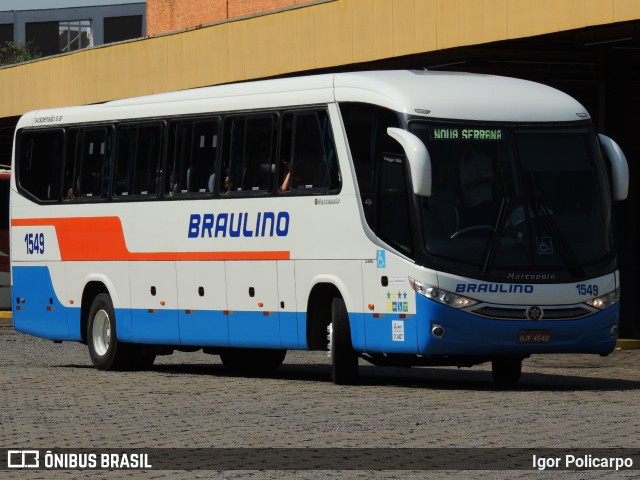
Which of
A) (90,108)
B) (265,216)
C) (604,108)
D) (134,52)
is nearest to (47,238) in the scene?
(90,108)

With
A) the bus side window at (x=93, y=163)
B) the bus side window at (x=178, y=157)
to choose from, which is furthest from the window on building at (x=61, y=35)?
the bus side window at (x=178, y=157)

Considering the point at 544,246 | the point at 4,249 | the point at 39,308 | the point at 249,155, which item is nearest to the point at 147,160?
the point at 249,155

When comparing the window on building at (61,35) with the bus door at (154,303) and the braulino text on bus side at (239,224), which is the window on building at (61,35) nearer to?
the bus door at (154,303)

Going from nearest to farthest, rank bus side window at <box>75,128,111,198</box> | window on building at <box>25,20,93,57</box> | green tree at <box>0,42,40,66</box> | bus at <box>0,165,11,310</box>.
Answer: bus side window at <box>75,128,111,198</box> < bus at <box>0,165,11,310</box> < green tree at <box>0,42,40,66</box> < window on building at <box>25,20,93,57</box>

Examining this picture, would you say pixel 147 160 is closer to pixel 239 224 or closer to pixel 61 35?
pixel 239 224

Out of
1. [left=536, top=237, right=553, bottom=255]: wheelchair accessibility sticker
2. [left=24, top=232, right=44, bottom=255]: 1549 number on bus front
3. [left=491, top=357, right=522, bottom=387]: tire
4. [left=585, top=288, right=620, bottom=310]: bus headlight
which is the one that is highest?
[left=536, top=237, right=553, bottom=255]: wheelchair accessibility sticker

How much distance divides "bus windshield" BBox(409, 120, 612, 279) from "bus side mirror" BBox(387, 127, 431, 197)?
0.33 meters

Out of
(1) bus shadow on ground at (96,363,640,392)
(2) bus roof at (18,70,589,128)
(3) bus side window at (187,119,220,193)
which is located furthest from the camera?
(3) bus side window at (187,119,220,193)

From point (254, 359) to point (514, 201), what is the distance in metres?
5.30

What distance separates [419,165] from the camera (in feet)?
55.3

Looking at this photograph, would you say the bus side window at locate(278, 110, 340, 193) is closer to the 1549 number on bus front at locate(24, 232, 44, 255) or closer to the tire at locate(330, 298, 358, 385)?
the tire at locate(330, 298, 358, 385)

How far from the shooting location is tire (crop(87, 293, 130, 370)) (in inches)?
857

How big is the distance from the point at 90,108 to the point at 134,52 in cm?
1245

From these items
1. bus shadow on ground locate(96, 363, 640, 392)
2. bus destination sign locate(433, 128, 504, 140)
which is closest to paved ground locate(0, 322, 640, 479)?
bus shadow on ground locate(96, 363, 640, 392)
